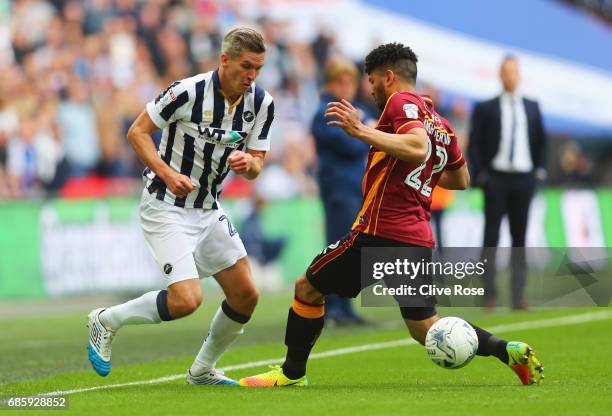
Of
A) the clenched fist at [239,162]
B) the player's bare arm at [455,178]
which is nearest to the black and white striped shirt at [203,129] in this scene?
the clenched fist at [239,162]

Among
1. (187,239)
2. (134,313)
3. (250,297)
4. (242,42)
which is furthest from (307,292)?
(242,42)

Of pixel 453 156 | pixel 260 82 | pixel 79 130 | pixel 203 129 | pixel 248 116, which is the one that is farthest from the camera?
pixel 260 82

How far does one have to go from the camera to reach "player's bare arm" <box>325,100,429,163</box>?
264 inches

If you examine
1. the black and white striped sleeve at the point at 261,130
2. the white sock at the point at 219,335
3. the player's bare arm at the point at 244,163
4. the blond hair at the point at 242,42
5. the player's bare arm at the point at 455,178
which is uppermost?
the blond hair at the point at 242,42

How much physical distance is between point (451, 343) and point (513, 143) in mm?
6789

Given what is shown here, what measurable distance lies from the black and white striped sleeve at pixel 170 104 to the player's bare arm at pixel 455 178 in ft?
5.30

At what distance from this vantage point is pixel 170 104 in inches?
295

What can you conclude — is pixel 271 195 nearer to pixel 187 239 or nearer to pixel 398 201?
pixel 187 239

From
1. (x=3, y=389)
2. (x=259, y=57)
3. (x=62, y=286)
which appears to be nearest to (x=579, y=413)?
(x=259, y=57)

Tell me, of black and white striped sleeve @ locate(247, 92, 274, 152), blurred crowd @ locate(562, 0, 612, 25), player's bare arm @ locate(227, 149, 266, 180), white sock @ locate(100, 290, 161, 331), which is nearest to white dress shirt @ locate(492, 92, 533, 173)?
black and white striped sleeve @ locate(247, 92, 274, 152)

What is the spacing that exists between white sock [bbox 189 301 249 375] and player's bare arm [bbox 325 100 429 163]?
162 cm

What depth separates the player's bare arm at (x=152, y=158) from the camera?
23.9 ft

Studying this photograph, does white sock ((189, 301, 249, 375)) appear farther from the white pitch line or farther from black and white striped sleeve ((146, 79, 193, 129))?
black and white striped sleeve ((146, 79, 193, 129))

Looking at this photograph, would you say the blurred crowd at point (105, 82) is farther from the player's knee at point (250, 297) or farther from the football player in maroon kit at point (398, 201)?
the football player in maroon kit at point (398, 201)
